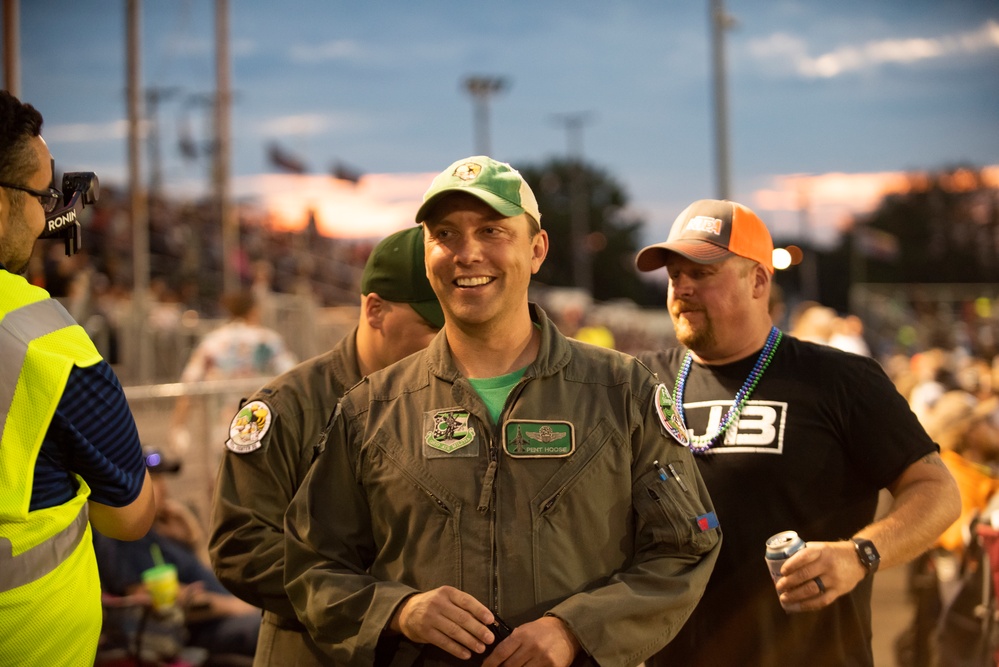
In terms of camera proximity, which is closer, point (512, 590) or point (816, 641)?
point (512, 590)

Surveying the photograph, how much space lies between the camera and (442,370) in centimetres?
252

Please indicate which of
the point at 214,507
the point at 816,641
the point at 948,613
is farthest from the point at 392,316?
the point at 948,613

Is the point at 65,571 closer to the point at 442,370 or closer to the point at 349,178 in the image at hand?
the point at 442,370

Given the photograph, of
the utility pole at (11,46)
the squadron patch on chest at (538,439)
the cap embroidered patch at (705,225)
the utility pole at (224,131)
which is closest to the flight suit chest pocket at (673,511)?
the squadron patch on chest at (538,439)

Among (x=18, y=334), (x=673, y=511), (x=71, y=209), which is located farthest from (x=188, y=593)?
(x=673, y=511)

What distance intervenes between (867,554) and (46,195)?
2.37 metres

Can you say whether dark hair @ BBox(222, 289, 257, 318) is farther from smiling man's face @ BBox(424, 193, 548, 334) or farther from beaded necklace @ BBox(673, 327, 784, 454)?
smiling man's face @ BBox(424, 193, 548, 334)

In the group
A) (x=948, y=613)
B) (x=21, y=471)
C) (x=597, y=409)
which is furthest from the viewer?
(x=948, y=613)

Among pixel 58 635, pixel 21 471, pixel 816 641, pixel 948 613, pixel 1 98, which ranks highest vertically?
pixel 1 98

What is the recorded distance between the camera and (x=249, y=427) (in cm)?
302

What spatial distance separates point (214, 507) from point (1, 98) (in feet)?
4.24

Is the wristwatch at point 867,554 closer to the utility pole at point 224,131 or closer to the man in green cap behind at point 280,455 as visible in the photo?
the man in green cap behind at point 280,455

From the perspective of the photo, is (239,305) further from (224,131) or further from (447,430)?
(224,131)

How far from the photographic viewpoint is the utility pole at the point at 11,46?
307 inches
